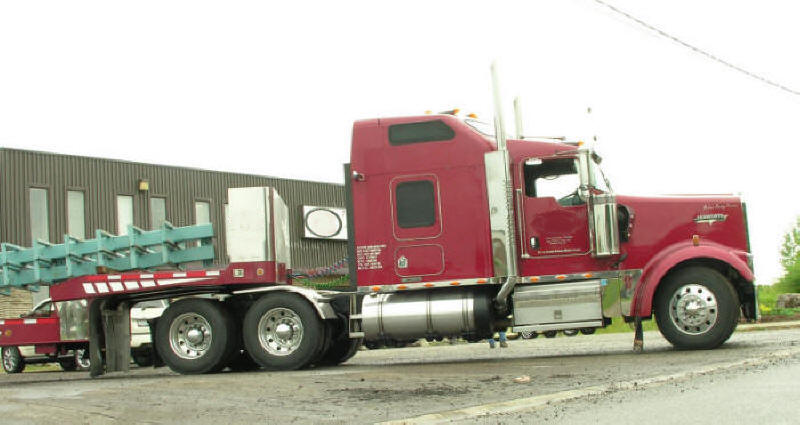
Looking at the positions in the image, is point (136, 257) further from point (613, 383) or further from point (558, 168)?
point (613, 383)

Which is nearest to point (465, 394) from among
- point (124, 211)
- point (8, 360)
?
point (8, 360)

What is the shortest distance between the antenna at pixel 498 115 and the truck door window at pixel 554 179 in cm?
53

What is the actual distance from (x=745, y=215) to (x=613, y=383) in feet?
17.5

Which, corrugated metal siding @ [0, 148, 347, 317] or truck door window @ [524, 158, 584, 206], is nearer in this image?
truck door window @ [524, 158, 584, 206]

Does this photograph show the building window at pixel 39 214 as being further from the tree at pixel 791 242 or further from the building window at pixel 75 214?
the tree at pixel 791 242

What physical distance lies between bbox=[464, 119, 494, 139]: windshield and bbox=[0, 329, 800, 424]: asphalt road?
335cm

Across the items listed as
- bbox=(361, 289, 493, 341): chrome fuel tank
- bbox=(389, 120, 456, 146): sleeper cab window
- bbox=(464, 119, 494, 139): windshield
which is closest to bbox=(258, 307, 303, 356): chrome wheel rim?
bbox=(361, 289, 493, 341): chrome fuel tank

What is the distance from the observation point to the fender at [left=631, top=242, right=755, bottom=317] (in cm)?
1275

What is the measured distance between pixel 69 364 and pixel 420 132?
1114cm

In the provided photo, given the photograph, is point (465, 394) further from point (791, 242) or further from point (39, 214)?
point (791, 242)

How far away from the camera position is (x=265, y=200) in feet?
45.6

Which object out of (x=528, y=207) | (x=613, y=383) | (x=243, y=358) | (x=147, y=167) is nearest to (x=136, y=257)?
(x=243, y=358)

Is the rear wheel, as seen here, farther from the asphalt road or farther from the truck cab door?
the truck cab door

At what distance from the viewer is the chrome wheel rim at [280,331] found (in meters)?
13.6
